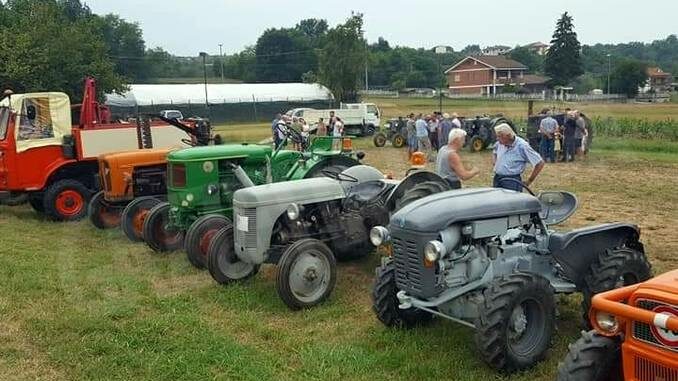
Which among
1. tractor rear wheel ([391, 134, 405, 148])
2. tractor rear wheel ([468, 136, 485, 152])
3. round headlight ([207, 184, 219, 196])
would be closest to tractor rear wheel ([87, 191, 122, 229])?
round headlight ([207, 184, 219, 196])

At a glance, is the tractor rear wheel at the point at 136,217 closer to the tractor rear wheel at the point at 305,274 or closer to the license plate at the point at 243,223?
the license plate at the point at 243,223

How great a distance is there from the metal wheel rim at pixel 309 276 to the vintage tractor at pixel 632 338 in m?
2.98

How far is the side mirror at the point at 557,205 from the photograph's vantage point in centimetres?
569

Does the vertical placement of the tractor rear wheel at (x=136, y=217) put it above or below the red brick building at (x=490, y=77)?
below

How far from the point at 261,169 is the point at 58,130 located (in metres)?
4.24

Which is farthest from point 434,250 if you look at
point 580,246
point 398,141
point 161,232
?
point 398,141

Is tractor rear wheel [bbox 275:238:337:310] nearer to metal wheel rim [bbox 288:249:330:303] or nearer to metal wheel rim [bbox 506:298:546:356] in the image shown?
metal wheel rim [bbox 288:249:330:303]

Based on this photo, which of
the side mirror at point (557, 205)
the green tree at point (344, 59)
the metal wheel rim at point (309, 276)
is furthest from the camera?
the green tree at point (344, 59)

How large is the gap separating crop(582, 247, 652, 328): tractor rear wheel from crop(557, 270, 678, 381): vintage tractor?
1.74 meters

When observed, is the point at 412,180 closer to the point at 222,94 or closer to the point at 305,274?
the point at 305,274

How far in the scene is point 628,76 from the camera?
1859 cm

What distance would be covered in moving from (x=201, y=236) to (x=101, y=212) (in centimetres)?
372

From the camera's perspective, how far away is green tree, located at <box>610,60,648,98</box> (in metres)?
18.5

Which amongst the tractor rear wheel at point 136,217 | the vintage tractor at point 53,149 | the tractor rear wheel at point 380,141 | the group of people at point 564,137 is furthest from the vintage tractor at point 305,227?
the tractor rear wheel at point 380,141
